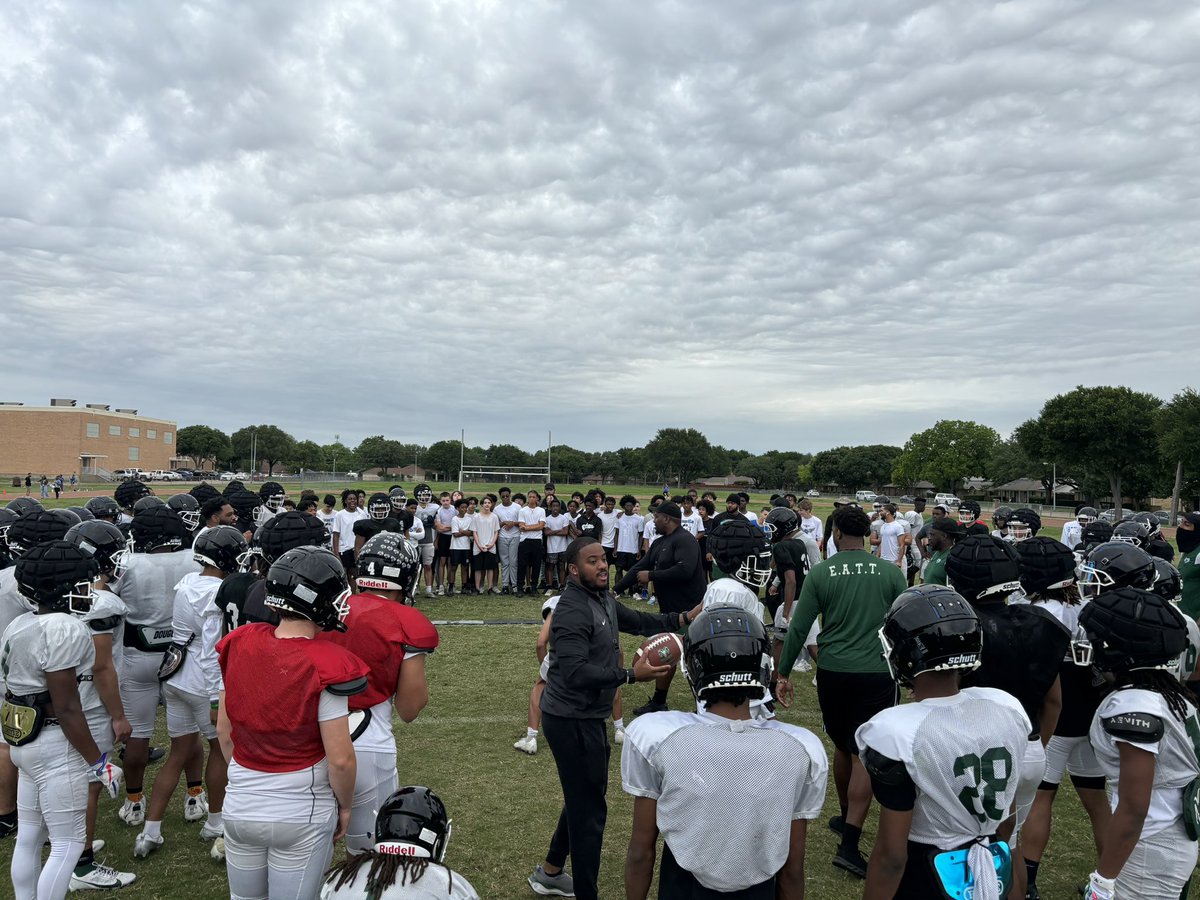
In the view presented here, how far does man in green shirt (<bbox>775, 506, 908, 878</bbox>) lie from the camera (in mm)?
4895

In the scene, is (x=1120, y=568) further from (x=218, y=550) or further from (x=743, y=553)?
(x=218, y=550)

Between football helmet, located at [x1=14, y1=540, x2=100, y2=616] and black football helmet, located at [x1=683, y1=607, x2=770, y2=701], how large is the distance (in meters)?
3.45

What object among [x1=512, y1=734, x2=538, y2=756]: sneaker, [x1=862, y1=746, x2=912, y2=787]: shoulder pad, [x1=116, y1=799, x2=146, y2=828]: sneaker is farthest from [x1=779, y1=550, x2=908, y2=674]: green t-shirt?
[x1=116, y1=799, x2=146, y2=828]: sneaker

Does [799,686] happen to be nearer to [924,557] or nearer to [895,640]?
[924,557]

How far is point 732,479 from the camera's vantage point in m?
135

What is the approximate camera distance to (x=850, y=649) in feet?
16.3

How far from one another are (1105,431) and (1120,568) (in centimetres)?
5932

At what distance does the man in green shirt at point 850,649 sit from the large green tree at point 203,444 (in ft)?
388

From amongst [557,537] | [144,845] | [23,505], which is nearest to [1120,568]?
[144,845]

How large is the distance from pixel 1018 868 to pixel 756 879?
249 centimetres

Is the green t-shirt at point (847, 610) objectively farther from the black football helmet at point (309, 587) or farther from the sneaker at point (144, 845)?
the sneaker at point (144, 845)

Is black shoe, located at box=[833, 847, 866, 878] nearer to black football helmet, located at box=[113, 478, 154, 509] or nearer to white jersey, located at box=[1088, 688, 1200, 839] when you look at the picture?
white jersey, located at box=[1088, 688, 1200, 839]

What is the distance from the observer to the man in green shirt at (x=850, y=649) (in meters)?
4.89

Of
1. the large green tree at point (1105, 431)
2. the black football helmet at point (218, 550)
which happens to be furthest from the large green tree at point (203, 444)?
the black football helmet at point (218, 550)
